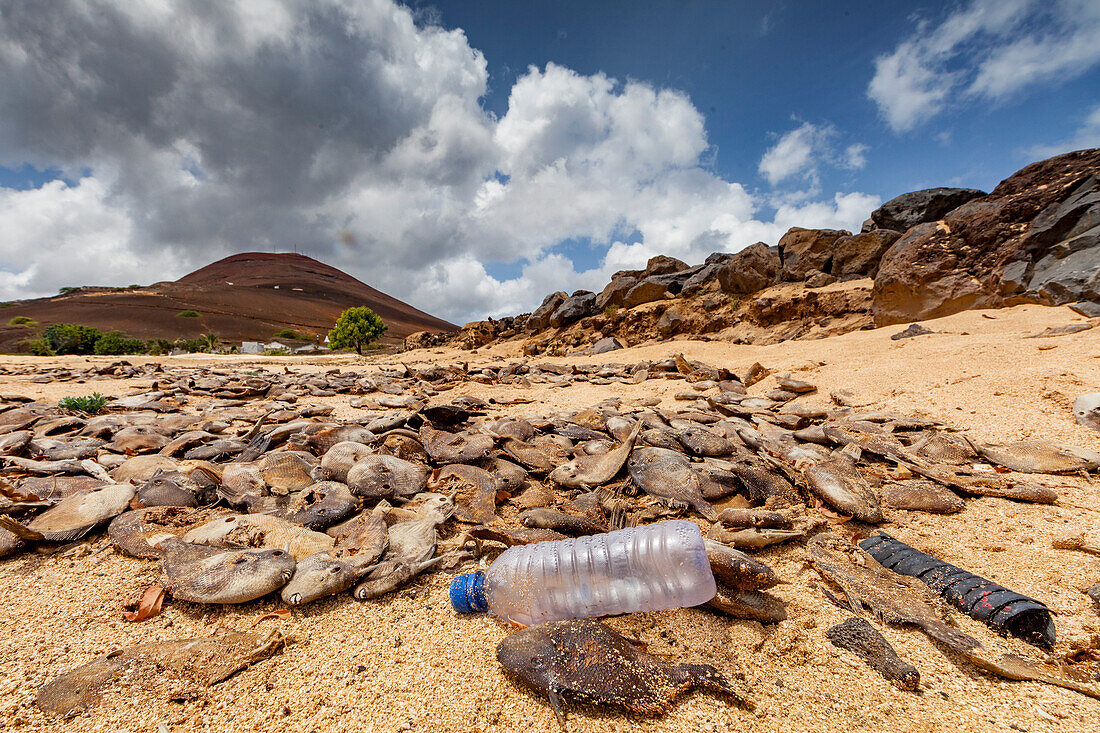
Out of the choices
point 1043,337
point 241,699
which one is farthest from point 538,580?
point 1043,337

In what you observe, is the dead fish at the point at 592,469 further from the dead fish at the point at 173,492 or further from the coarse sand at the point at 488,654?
the dead fish at the point at 173,492

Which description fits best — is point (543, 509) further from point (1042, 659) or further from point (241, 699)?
point (1042, 659)

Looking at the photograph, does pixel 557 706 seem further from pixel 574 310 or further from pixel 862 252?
pixel 574 310

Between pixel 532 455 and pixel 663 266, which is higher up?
pixel 663 266

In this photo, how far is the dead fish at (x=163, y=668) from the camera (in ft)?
3.55

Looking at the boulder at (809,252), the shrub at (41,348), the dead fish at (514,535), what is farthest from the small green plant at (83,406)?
the shrub at (41,348)

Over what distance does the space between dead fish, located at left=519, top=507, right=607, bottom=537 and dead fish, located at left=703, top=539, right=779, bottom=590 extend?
554 millimetres

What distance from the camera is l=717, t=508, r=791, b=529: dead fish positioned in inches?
75.1

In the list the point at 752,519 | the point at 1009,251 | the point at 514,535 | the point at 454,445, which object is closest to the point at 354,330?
the point at 454,445

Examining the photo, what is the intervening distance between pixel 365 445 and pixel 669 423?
2386 millimetres

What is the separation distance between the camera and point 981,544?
1.77 m

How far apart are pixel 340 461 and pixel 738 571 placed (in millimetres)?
2214

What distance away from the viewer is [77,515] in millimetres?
1861

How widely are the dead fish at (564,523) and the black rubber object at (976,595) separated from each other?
116cm
